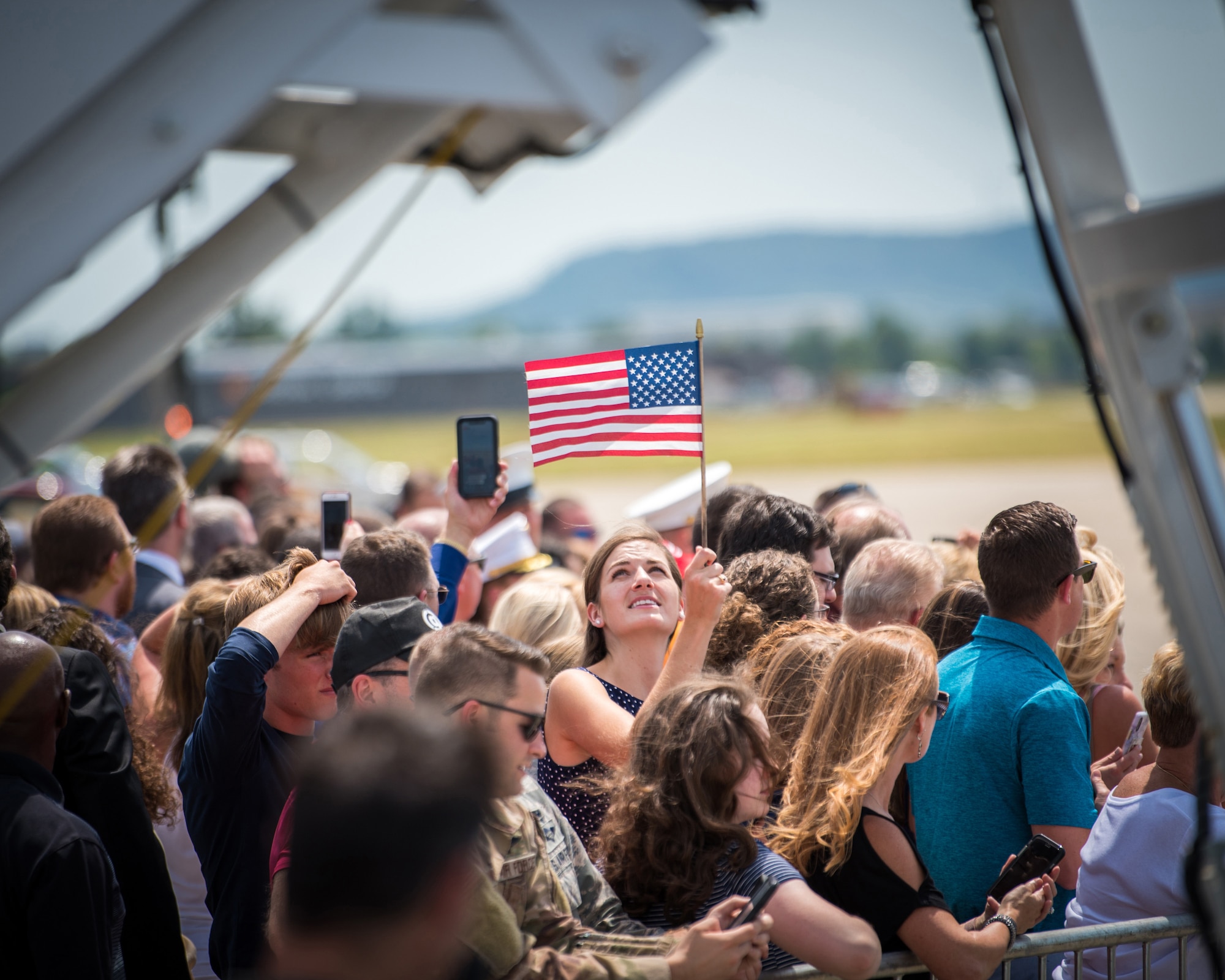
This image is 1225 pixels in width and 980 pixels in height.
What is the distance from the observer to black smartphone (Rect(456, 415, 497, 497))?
13.9ft

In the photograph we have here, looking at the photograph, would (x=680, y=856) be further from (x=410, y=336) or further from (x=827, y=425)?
(x=410, y=336)

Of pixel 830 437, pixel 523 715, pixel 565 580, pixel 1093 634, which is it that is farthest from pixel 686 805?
pixel 830 437

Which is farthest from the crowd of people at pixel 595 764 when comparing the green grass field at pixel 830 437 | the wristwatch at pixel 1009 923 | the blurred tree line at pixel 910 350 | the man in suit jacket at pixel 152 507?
the blurred tree line at pixel 910 350

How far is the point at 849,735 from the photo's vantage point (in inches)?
111

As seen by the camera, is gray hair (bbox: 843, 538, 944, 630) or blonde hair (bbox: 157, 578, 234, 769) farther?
gray hair (bbox: 843, 538, 944, 630)

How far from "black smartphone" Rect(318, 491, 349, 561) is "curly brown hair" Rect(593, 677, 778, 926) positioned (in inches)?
89.9

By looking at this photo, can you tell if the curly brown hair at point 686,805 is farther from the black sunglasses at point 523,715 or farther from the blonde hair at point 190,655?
the blonde hair at point 190,655

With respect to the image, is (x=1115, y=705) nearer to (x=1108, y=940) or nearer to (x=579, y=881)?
(x=1108, y=940)

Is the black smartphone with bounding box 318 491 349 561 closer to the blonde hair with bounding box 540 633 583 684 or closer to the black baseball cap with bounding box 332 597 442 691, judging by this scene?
the blonde hair with bounding box 540 633 583 684

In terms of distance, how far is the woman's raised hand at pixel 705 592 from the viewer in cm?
310

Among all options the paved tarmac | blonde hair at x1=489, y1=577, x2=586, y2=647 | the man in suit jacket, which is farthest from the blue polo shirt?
the paved tarmac

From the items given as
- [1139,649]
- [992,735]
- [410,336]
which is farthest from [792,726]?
[410,336]

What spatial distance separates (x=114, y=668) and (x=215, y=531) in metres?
2.52

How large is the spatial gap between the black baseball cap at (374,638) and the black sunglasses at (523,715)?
1.60 feet
